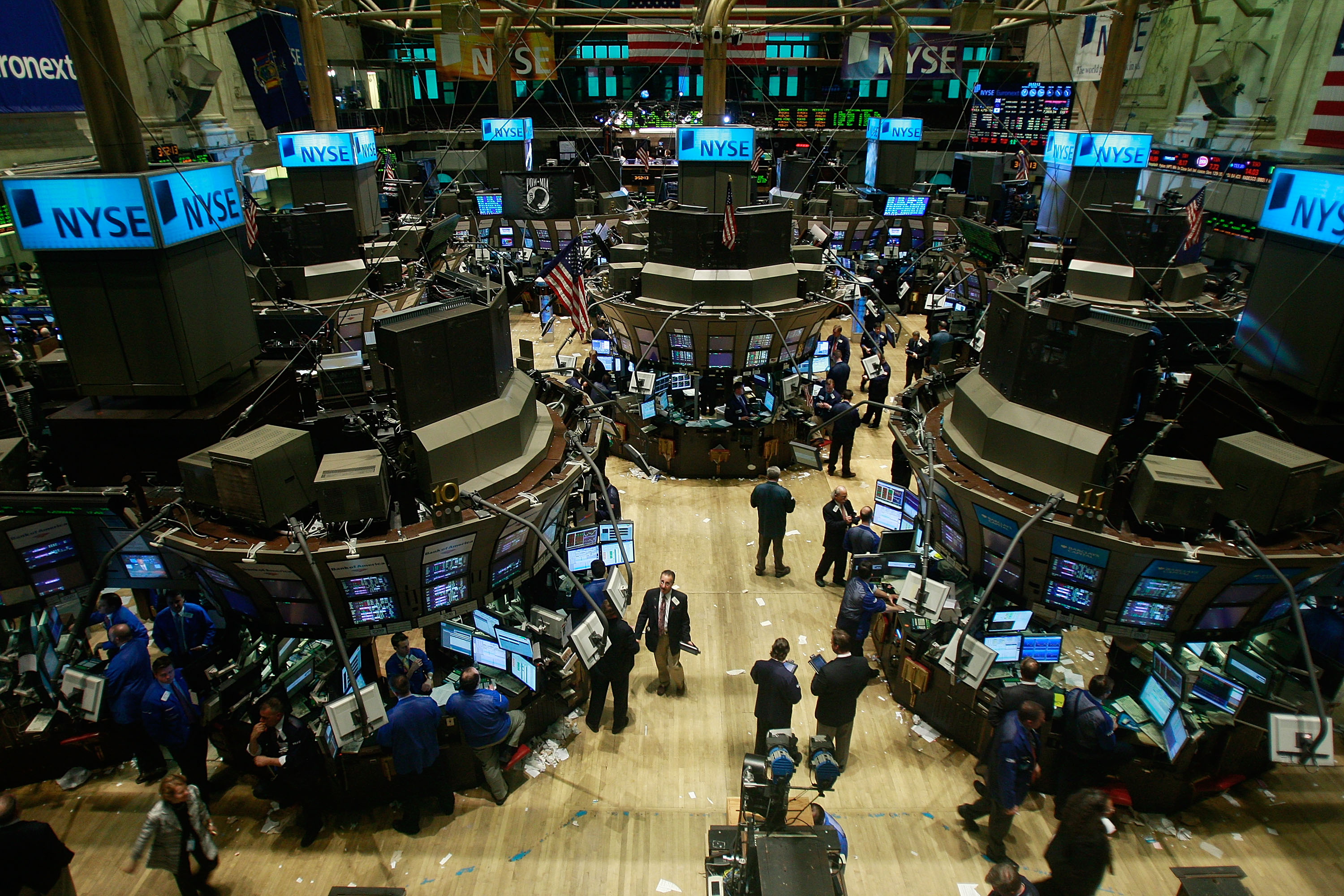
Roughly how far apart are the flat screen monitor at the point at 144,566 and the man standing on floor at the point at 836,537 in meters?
7.73

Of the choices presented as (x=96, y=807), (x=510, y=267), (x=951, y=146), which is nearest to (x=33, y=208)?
(x=96, y=807)

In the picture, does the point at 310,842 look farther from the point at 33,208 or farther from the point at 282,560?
the point at 33,208

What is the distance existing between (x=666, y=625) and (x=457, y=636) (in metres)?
2.20

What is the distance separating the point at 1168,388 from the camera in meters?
9.26

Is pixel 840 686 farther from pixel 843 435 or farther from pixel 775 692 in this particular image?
pixel 843 435

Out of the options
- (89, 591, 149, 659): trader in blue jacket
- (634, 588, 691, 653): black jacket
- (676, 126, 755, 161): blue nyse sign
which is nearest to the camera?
(89, 591, 149, 659): trader in blue jacket

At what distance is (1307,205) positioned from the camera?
7.20m

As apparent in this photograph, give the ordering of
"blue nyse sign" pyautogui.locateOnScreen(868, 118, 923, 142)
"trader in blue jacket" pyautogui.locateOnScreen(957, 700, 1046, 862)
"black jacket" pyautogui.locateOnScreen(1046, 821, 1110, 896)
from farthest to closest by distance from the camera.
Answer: "blue nyse sign" pyautogui.locateOnScreen(868, 118, 923, 142) → "trader in blue jacket" pyautogui.locateOnScreen(957, 700, 1046, 862) → "black jacket" pyautogui.locateOnScreen(1046, 821, 1110, 896)

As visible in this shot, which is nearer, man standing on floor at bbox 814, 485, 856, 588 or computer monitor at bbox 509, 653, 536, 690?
computer monitor at bbox 509, 653, 536, 690

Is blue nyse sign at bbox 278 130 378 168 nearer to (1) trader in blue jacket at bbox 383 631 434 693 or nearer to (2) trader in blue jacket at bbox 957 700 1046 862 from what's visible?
(1) trader in blue jacket at bbox 383 631 434 693

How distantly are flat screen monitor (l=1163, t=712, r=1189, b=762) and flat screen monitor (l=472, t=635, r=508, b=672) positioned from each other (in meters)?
6.15

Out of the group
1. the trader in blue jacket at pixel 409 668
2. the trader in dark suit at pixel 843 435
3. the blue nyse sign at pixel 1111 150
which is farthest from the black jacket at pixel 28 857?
the blue nyse sign at pixel 1111 150

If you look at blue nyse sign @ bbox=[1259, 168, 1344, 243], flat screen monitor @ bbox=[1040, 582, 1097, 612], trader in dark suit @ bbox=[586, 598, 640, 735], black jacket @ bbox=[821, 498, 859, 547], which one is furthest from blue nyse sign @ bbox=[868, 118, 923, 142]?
trader in dark suit @ bbox=[586, 598, 640, 735]

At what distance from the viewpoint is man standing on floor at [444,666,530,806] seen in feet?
21.6
